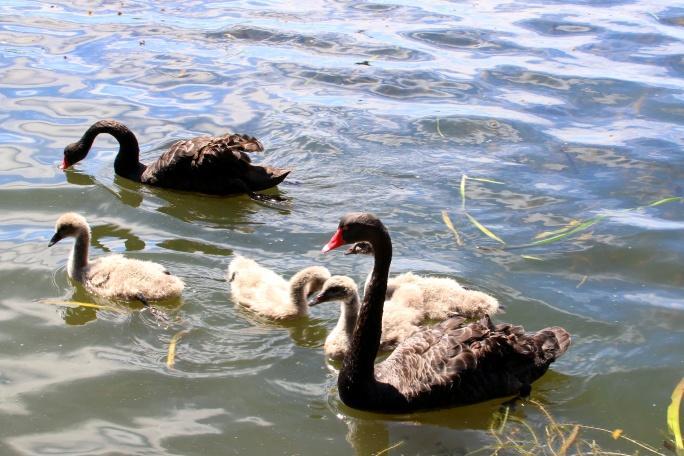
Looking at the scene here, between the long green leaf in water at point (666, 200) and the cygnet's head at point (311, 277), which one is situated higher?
the cygnet's head at point (311, 277)

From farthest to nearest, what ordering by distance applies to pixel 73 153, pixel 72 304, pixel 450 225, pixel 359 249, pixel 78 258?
1. pixel 73 153
2. pixel 450 225
3. pixel 359 249
4. pixel 78 258
5. pixel 72 304

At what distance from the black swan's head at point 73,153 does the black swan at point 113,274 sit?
2029 mm

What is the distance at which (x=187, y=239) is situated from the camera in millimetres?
7324

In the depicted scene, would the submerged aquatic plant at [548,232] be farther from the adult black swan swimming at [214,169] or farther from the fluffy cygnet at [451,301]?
the adult black swan swimming at [214,169]

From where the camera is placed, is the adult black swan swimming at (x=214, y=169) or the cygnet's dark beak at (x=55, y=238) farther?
the adult black swan swimming at (x=214, y=169)

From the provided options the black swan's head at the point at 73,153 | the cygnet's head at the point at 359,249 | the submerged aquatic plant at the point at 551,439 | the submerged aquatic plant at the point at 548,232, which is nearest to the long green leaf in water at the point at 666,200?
the submerged aquatic plant at the point at 548,232

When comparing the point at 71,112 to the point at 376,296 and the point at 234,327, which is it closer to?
the point at 234,327

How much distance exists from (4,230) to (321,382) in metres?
3.11

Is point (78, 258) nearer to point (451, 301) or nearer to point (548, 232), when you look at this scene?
point (451, 301)

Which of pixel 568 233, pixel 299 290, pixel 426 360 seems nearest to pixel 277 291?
pixel 299 290

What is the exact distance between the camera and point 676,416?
16.8 feet

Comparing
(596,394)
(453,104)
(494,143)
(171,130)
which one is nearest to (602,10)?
(453,104)

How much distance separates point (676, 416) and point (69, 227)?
395 cm

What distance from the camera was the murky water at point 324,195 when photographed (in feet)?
17.3
